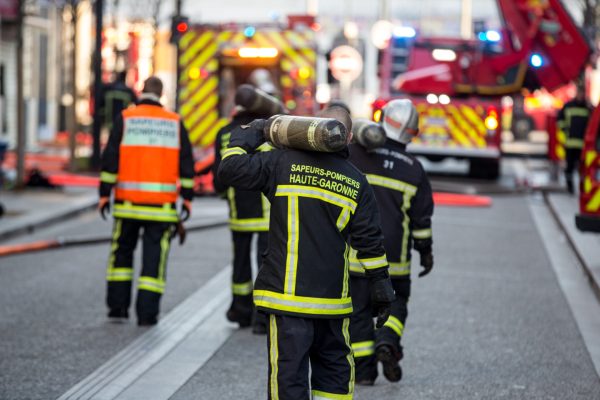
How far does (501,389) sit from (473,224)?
902 cm

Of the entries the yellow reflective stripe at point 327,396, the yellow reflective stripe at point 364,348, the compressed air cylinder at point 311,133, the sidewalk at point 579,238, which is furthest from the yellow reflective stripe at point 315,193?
the sidewalk at point 579,238

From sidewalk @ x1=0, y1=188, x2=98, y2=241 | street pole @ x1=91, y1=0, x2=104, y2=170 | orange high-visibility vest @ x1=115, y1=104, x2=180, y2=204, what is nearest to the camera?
orange high-visibility vest @ x1=115, y1=104, x2=180, y2=204

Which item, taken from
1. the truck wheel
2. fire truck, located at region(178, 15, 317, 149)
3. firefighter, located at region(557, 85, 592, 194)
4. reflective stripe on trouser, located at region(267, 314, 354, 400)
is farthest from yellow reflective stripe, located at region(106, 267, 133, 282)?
the truck wheel

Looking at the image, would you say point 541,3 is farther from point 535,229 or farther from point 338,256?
point 338,256

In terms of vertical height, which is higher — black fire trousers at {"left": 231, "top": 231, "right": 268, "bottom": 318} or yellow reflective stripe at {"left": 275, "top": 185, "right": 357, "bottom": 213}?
yellow reflective stripe at {"left": 275, "top": 185, "right": 357, "bottom": 213}

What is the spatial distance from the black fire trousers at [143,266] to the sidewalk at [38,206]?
481cm

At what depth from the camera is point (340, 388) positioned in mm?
5555

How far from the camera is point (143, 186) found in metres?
8.91

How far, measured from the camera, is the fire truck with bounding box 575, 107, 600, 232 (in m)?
12.0

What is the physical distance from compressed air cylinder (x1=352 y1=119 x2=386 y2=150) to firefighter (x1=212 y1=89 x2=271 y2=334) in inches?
68.3

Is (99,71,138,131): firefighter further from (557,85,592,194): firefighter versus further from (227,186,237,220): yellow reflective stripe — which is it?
(227,186,237,220): yellow reflective stripe

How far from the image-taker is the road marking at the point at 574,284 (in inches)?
356

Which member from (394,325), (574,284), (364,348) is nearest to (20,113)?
(574,284)

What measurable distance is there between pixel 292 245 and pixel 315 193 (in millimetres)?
240
